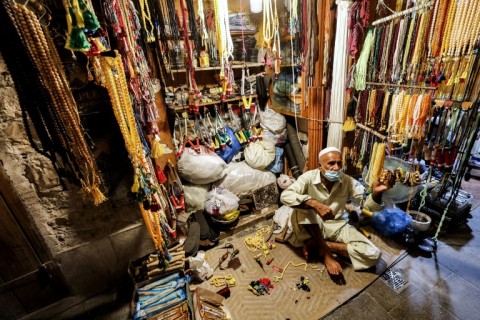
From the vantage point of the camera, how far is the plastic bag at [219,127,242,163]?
12.9 feet

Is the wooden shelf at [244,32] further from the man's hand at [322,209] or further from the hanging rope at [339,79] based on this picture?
the man's hand at [322,209]

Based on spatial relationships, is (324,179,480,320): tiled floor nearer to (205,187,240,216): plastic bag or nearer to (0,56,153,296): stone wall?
(205,187,240,216): plastic bag

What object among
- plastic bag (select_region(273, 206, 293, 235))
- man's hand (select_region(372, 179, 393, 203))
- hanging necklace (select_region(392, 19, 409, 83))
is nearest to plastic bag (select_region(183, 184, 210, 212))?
plastic bag (select_region(273, 206, 293, 235))

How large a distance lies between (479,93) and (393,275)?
213 cm

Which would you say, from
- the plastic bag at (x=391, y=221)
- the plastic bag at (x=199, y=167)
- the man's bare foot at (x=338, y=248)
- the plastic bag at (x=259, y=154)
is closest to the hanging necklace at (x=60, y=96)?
the plastic bag at (x=199, y=167)

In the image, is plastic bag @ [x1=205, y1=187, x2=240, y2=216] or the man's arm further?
plastic bag @ [x1=205, y1=187, x2=240, y2=216]

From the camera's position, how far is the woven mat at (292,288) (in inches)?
90.9

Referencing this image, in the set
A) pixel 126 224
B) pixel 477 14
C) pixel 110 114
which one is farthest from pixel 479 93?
→ pixel 126 224

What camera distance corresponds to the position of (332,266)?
2.61 m

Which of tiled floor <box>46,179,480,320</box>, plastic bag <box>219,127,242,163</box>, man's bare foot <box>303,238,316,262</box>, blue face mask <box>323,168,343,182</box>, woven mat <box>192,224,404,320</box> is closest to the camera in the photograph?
tiled floor <box>46,179,480,320</box>

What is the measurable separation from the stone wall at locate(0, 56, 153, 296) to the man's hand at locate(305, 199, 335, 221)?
6.29 ft

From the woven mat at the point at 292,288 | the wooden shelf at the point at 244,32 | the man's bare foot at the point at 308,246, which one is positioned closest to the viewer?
the woven mat at the point at 292,288

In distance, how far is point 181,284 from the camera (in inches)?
90.7

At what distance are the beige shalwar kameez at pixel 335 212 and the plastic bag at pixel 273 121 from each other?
1.52 meters
